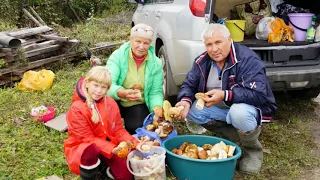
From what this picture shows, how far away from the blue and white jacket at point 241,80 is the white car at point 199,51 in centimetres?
38

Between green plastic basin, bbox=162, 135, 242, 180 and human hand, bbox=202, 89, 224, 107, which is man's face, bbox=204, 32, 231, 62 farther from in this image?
green plastic basin, bbox=162, 135, 242, 180

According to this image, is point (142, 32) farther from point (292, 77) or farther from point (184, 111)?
point (292, 77)

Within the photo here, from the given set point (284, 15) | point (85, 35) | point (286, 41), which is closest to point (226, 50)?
point (286, 41)

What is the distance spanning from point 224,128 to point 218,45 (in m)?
0.87

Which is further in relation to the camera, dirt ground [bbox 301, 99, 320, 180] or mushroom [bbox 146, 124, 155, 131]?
Answer: dirt ground [bbox 301, 99, 320, 180]

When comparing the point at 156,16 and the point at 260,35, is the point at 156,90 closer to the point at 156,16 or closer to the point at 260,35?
the point at 156,16

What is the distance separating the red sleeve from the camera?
283cm

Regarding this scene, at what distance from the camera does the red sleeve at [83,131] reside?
283 centimetres

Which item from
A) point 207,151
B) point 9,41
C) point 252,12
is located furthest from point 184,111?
point 9,41

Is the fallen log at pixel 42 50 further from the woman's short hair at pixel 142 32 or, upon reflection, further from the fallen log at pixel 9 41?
the woman's short hair at pixel 142 32

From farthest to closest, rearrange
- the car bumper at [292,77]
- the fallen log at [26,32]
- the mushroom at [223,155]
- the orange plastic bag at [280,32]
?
1. the fallen log at [26,32]
2. the orange plastic bag at [280,32]
3. the car bumper at [292,77]
4. the mushroom at [223,155]

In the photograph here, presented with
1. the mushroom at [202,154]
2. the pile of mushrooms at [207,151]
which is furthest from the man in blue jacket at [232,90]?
the mushroom at [202,154]

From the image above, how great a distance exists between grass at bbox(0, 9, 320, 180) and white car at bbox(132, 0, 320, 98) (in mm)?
592

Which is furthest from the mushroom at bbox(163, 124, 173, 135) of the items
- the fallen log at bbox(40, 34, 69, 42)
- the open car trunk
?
the fallen log at bbox(40, 34, 69, 42)
